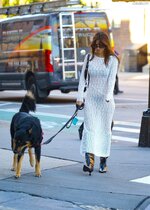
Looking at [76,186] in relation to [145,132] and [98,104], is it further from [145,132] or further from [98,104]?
[145,132]

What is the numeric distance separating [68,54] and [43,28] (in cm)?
110

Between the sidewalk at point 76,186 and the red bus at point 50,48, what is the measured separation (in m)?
9.06

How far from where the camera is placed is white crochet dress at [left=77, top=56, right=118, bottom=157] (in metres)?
8.27

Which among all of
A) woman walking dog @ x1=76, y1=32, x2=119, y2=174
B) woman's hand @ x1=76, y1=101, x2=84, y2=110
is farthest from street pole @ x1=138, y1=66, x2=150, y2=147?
woman's hand @ x1=76, y1=101, x2=84, y2=110

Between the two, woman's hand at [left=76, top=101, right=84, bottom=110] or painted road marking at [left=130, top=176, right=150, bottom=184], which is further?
woman's hand at [left=76, top=101, right=84, bottom=110]

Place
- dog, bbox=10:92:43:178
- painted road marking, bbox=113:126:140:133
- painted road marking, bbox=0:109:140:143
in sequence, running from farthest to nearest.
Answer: painted road marking, bbox=113:126:140:133 < painted road marking, bbox=0:109:140:143 < dog, bbox=10:92:43:178

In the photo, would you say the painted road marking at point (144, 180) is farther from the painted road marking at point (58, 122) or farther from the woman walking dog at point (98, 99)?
the painted road marking at point (58, 122)

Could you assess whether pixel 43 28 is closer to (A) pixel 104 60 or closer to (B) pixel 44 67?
(B) pixel 44 67

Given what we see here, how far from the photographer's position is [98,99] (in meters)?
8.34

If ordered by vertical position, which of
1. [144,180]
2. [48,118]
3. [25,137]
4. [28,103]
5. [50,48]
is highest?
[50,48]

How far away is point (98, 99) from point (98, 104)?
7 centimetres

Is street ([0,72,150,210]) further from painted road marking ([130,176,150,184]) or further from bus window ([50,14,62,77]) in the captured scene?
bus window ([50,14,62,77])

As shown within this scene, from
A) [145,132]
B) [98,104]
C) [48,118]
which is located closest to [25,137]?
[98,104]

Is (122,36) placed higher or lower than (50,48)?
lower
